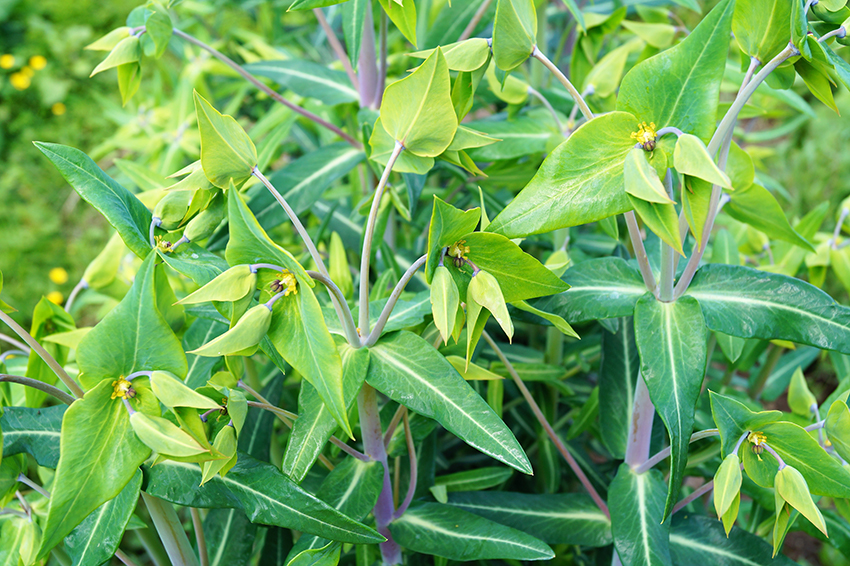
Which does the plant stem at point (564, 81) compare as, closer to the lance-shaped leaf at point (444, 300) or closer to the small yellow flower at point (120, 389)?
the lance-shaped leaf at point (444, 300)

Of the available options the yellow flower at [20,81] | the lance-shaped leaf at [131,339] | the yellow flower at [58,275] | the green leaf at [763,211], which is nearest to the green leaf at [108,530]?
the lance-shaped leaf at [131,339]

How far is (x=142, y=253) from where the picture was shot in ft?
1.89

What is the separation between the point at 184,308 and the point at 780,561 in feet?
2.34

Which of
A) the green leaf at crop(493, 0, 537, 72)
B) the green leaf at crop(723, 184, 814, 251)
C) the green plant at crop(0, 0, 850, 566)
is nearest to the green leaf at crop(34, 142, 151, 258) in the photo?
the green plant at crop(0, 0, 850, 566)

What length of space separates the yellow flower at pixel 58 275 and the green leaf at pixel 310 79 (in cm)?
131

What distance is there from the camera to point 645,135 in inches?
19.2

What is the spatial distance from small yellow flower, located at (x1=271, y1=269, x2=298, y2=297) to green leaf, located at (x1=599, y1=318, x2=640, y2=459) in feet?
1.51

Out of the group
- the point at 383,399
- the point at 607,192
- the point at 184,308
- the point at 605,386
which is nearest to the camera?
the point at 607,192

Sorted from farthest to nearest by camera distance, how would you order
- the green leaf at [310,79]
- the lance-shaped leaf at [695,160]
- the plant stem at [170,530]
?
the green leaf at [310,79]
the plant stem at [170,530]
the lance-shaped leaf at [695,160]

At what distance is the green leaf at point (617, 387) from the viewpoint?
31.2 inches

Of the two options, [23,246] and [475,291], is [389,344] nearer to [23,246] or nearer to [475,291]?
[475,291]

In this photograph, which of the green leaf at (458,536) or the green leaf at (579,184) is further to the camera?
the green leaf at (458,536)

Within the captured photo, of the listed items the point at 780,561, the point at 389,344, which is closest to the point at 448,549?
the point at 389,344

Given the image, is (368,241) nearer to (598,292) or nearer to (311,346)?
(311,346)
